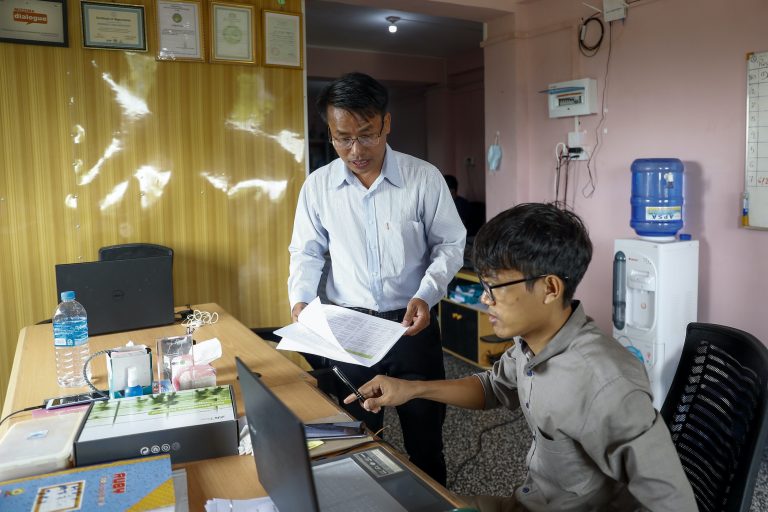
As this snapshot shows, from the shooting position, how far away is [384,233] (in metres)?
2.12

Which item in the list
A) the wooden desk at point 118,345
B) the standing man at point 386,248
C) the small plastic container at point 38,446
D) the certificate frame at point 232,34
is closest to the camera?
the small plastic container at point 38,446

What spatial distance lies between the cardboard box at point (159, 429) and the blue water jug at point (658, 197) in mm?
2765

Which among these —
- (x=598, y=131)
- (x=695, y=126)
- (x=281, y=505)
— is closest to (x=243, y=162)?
(x=598, y=131)

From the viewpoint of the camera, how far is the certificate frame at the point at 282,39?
12.1 feet

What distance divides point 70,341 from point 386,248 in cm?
103

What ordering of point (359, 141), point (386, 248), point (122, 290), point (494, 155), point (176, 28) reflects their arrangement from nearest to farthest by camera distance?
point (359, 141) < point (386, 248) < point (122, 290) < point (176, 28) < point (494, 155)

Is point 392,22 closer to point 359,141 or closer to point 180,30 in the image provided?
point 180,30

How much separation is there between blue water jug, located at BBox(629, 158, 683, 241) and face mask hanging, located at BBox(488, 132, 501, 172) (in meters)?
1.20

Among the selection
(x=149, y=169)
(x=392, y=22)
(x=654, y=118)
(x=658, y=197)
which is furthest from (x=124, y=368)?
(x=392, y=22)

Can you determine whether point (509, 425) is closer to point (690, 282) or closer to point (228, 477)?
point (690, 282)

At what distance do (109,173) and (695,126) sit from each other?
3.28 metres

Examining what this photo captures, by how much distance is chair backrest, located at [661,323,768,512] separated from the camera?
1107 mm

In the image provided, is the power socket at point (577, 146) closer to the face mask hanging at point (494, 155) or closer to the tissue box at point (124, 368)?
the face mask hanging at point (494, 155)

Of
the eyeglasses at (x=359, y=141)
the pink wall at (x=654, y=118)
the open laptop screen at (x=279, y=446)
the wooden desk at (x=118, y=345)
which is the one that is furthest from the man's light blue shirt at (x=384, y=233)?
the pink wall at (x=654, y=118)
